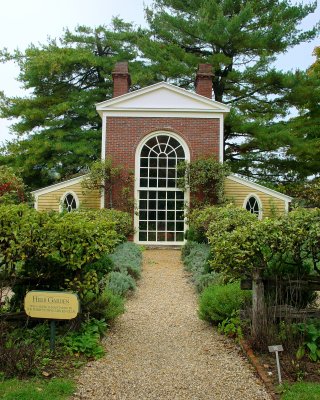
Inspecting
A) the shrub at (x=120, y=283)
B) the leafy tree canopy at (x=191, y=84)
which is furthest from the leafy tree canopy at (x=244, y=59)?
the shrub at (x=120, y=283)

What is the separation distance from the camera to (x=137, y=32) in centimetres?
2602

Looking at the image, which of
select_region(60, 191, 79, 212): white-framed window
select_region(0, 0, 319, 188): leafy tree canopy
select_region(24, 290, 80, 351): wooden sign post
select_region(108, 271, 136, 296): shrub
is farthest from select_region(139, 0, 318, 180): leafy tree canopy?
A: select_region(24, 290, 80, 351): wooden sign post

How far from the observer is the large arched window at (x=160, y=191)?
645 inches

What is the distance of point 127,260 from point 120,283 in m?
2.58

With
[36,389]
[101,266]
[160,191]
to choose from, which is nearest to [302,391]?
[36,389]

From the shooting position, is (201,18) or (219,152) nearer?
(219,152)

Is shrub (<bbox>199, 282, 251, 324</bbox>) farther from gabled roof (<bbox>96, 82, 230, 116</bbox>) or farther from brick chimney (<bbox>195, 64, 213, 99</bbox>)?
brick chimney (<bbox>195, 64, 213, 99</bbox>)

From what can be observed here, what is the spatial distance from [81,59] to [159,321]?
1930 cm

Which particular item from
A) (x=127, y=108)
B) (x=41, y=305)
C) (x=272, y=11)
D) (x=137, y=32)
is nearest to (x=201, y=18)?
(x=272, y=11)

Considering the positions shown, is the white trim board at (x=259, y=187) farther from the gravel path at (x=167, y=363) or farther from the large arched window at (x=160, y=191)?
the gravel path at (x=167, y=363)

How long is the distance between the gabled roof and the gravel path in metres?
9.59

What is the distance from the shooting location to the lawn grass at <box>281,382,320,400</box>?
404cm

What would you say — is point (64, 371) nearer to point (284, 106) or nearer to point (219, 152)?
point (219, 152)

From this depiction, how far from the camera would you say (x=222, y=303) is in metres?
6.31
